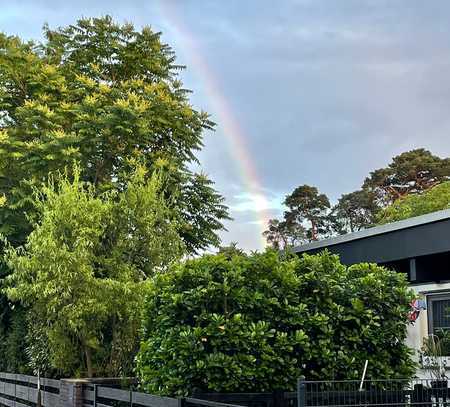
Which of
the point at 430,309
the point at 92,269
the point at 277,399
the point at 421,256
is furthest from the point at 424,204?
the point at 277,399

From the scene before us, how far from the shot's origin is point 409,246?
48.9 feet

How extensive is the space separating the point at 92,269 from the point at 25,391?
4188mm

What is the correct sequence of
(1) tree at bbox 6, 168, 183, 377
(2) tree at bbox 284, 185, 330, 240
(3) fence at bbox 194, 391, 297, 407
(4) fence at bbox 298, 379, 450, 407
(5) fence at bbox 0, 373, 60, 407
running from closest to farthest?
(4) fence at bbox 298, 379, 450, 407
(3) fence at bbox 194, 391, 297, 407
(1) tree at bbox 6, 168, 183, 377
(5) fence at bbox 0, 373, 60, 407
(2) tree at bbox 284, 185, 330, 240

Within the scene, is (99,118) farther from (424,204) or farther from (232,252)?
(424,204)

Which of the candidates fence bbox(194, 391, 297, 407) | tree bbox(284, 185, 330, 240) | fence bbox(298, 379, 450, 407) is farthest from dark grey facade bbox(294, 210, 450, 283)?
tree bbox(284, 185, 330, 240)

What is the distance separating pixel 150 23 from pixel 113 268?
12.0 metres

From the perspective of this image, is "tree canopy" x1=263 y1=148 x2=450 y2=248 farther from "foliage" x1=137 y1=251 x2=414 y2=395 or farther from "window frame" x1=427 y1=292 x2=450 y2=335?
"foliage" x1=137 y1=251 x2=414 y2=395

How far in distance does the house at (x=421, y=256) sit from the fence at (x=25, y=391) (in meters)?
6.91

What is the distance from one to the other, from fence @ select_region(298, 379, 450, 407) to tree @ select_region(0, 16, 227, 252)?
1164 centimetres

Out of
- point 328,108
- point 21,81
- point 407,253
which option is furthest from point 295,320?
point 328,108

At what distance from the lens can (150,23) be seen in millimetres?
25344

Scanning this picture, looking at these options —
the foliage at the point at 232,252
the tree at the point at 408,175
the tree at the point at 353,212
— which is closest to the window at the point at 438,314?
the foliage at the point at 232,252

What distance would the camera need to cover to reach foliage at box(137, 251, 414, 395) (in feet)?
30.2

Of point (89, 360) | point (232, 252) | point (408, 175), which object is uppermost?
point (408, 175)
